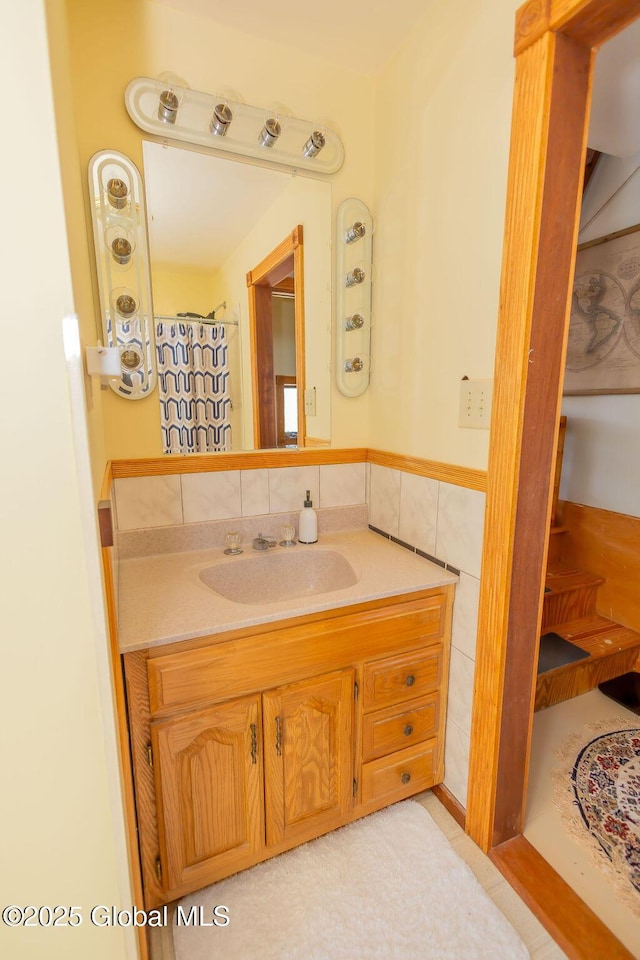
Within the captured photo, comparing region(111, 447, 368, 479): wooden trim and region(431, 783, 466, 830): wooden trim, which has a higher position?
region(111, 447, 368, 479): wooden trim

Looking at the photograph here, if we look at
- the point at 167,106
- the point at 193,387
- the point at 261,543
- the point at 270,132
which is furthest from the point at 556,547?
the point at 167,106

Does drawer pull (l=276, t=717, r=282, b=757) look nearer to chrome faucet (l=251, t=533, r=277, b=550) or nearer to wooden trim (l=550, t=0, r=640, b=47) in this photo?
chrome faucet (l=251, t=533, r=277, b=550)

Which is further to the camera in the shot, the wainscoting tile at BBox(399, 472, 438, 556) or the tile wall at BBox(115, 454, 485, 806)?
the wainscoting tile at BBox(399, 472, 438, 556)

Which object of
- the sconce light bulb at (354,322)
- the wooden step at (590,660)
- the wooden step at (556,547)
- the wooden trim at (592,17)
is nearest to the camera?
the wooden trim at (592,17)

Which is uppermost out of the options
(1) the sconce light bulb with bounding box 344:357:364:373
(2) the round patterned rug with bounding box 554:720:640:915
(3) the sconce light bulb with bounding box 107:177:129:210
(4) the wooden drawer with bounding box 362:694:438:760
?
(3) the sconce light bulb with bounding box 107:177:129:210

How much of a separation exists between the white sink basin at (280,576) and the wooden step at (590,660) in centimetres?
104

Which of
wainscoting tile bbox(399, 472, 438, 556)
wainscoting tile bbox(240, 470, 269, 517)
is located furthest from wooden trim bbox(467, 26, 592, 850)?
wainscoting tile bbox(240, 470, 269, 517)

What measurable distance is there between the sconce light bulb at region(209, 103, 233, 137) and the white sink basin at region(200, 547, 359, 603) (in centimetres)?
137

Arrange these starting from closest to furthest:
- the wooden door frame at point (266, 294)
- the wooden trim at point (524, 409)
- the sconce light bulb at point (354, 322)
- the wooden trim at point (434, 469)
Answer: the wooden trim at point (524, 409) → the wooden trim at point (434, 469) → the wooden door frame at point (266, 294) → the sconce light bulb at point (354, 322)

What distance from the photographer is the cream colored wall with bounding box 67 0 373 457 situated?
121cm

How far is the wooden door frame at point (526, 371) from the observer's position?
96cm

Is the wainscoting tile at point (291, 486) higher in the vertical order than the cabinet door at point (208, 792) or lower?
higher

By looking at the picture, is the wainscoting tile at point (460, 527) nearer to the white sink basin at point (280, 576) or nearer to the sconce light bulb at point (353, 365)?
the white sink basin at point (280, 576)

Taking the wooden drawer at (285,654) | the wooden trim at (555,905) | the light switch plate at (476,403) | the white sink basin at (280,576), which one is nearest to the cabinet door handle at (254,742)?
the wooden drawer at (285,654)
